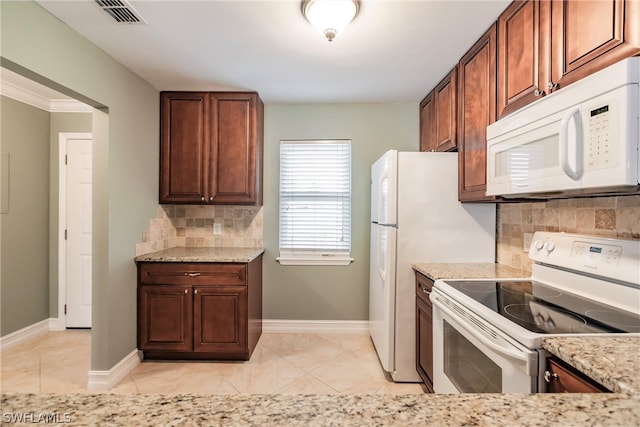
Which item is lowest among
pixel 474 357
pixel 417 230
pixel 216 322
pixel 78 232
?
pixel 216 322

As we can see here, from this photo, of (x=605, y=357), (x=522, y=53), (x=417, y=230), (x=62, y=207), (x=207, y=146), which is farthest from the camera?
(x=62, y=207)

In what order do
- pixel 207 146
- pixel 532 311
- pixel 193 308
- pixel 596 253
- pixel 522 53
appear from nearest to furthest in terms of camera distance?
pixel 532 311 → pixel 596 253 → pixel 522 53 → pixel 193 308 → pixel 207 146

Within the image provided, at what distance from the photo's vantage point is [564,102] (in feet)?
3.97

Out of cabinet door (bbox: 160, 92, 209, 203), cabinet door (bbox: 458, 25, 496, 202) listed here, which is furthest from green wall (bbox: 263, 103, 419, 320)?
cabinet door (bbox: 458, 25, 496, 202)

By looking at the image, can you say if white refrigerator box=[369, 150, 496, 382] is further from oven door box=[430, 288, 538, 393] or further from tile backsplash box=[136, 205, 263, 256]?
tile backsplash box=[136, 205, 263, 256]

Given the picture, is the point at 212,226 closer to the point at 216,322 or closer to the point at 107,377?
the point at 216,322

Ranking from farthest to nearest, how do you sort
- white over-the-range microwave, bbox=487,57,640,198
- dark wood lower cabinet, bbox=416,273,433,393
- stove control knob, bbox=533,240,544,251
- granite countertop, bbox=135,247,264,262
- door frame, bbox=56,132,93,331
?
1. door frame, bbox=56,132,93,331
2. granite countertop, bbox=135,247,264,262
3. dark wood lower cabinet, bbox=416,273,433,393
4. stove control knob, bbox=533,240,544,251
5. white over-the-range microwave, bbox=487,57,640,198

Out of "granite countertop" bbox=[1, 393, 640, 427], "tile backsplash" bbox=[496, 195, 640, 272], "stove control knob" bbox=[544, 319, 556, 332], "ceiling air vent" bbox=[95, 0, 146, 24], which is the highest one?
"ceiling air vent" bbox=[95, 0, 146, 24]

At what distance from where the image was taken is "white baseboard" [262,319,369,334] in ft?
10.9

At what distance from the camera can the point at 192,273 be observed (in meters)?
2.62

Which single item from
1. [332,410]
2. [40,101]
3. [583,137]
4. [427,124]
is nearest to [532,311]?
[583,137]

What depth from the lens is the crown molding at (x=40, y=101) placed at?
2.89m

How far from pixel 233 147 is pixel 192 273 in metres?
1.23

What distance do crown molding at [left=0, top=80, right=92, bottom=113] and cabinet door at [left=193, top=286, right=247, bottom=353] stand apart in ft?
7.97
